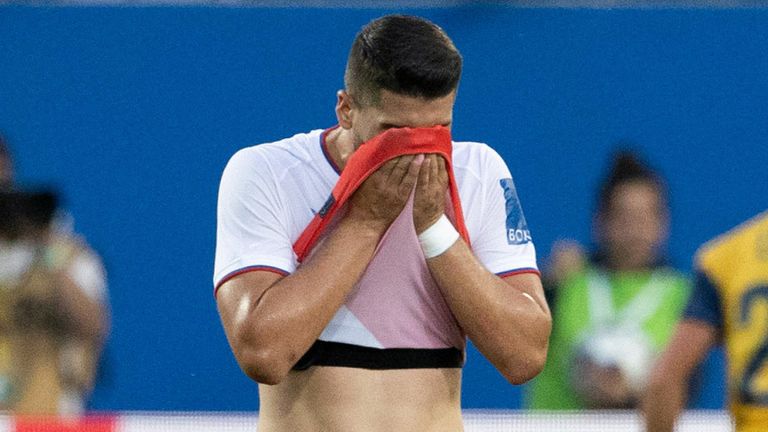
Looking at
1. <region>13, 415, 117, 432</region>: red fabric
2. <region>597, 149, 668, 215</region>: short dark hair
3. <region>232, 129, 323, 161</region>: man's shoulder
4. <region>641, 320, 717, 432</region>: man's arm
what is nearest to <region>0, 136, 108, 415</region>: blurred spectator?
<region>13, 415, 117, 432</region>: red fabric

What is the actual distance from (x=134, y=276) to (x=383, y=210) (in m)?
3.95

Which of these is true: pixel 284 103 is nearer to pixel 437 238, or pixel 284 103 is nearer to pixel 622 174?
pixel 622 174

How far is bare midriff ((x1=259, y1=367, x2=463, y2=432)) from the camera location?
111 inches

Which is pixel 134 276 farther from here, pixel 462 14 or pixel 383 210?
pixel 383 210

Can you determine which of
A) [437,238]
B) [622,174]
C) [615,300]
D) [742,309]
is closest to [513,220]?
[437,238]

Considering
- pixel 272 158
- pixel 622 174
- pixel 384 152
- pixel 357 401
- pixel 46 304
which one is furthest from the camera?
pixel 622 174

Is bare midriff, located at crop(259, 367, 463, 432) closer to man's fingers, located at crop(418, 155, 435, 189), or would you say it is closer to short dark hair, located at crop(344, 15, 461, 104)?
man's fingers, located at crop(418, 155, 435, 189)

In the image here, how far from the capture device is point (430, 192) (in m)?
2.77

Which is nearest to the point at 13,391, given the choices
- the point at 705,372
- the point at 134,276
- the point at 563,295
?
the point at 134,276

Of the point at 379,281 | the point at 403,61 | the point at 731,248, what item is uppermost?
the point at 403,61

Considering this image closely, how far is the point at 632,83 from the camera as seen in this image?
6.70 meters

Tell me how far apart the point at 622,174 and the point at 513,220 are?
12.2 ft

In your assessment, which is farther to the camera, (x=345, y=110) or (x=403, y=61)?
(x=345, y=110)

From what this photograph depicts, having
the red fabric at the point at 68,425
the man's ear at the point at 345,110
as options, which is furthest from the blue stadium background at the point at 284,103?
the man's ear at the point at 345,110
